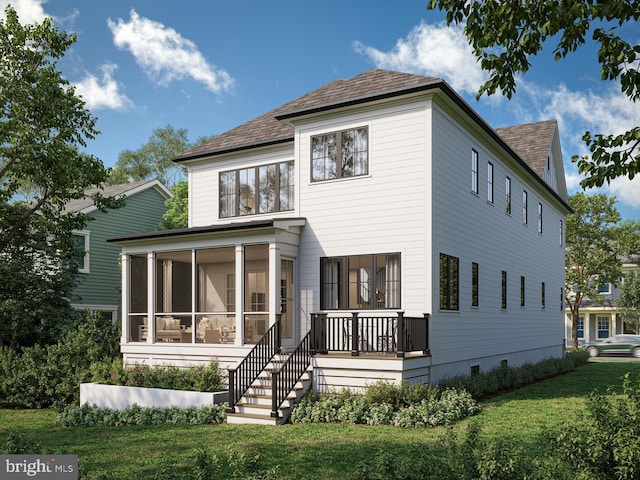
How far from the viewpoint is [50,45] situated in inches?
704

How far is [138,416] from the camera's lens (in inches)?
546

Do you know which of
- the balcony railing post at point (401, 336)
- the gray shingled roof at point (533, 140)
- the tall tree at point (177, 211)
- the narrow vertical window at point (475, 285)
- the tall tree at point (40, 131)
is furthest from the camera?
the tall tree at point (177, 211)

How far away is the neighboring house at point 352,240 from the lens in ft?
47.2

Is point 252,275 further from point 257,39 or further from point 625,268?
point 625,268

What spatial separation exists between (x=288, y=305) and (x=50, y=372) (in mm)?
7114

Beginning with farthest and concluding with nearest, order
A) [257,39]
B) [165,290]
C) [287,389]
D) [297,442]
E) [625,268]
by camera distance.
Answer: [625,268] → [257,39] → [165,290] → [287,389] → [297,442]

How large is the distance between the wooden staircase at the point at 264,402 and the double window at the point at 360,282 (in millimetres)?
2366

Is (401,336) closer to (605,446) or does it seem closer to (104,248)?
(605,446)

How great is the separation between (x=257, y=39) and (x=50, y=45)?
1292 centimetres

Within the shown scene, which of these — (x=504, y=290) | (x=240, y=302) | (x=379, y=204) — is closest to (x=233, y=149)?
(x=240, y=302)

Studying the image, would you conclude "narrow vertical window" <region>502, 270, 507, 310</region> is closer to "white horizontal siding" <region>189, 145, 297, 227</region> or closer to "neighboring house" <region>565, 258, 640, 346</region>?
"white horizontal siding" <region>189, 145, 297, 227</region>

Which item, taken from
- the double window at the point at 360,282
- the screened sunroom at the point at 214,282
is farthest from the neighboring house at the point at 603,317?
the double window at the point at 360,282

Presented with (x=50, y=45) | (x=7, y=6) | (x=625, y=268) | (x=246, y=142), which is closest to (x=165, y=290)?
(x=246, y=142)

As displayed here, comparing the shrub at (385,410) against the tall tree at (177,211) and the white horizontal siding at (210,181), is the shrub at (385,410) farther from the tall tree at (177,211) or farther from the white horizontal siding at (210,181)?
the tall tree at (177,211)
